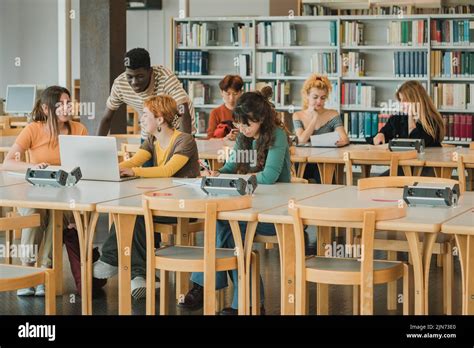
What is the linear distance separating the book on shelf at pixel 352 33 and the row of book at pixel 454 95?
98 centimetres

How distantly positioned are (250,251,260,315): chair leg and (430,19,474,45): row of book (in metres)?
6.47

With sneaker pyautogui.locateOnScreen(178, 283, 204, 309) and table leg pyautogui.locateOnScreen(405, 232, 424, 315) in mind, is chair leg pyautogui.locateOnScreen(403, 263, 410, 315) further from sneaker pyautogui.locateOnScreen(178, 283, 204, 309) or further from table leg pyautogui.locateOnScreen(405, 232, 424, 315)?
sneaker pyautogui.locateOnScreen(178, 283, 204, 309)

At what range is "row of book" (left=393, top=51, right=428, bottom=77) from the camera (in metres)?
10.2

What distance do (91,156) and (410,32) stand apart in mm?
6072

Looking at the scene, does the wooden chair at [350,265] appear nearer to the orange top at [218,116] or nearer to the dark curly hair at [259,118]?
the dark curly hair at [259,118]

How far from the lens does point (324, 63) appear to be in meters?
10.5

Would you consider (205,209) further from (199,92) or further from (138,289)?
(199,92)

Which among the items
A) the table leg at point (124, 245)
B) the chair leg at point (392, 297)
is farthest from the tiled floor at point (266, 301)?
the table leg at point (124, 245)

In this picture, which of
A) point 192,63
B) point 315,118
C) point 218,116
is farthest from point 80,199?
point 192,63

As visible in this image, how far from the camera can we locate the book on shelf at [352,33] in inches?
406

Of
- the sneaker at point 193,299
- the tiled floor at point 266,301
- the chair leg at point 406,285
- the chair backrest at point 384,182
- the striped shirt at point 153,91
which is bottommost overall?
the tiled floor at point 266,301

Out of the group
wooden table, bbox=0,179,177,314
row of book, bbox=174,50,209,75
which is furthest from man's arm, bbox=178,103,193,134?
row of book, bbox=174,50,209,75

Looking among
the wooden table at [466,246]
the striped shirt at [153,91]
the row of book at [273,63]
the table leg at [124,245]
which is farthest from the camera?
the row of book at [273,63]

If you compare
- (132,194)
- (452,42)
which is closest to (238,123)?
(132,194)
